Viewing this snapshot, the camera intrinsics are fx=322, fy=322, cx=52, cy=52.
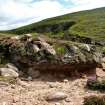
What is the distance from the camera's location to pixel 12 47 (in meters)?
21.8

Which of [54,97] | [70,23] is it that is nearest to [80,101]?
[54,97]

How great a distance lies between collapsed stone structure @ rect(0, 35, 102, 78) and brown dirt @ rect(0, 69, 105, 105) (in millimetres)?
830

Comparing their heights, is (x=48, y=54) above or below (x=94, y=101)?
above

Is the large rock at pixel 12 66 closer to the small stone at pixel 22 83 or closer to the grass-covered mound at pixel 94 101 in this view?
the small stone at pixel 22 83

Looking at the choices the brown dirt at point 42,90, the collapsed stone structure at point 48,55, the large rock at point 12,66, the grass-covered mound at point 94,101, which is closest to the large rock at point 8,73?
the large rock at point 12,66

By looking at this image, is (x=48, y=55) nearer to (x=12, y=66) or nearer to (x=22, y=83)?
(x=12, y=66)

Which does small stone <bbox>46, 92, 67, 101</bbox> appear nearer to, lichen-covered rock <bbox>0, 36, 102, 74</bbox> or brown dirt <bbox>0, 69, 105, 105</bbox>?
brown dirt <bbox>0, 69, 105, 105</bbox>

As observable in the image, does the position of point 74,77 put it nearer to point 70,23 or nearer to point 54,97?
point 54,97

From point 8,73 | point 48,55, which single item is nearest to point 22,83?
point 8,73

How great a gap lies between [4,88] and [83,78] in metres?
5.81

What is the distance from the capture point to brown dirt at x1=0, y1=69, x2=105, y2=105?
1573cm

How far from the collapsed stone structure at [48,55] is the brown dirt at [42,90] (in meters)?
0.83

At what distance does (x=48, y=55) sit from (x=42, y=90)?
3.44 metres

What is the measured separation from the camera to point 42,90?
17.6m
